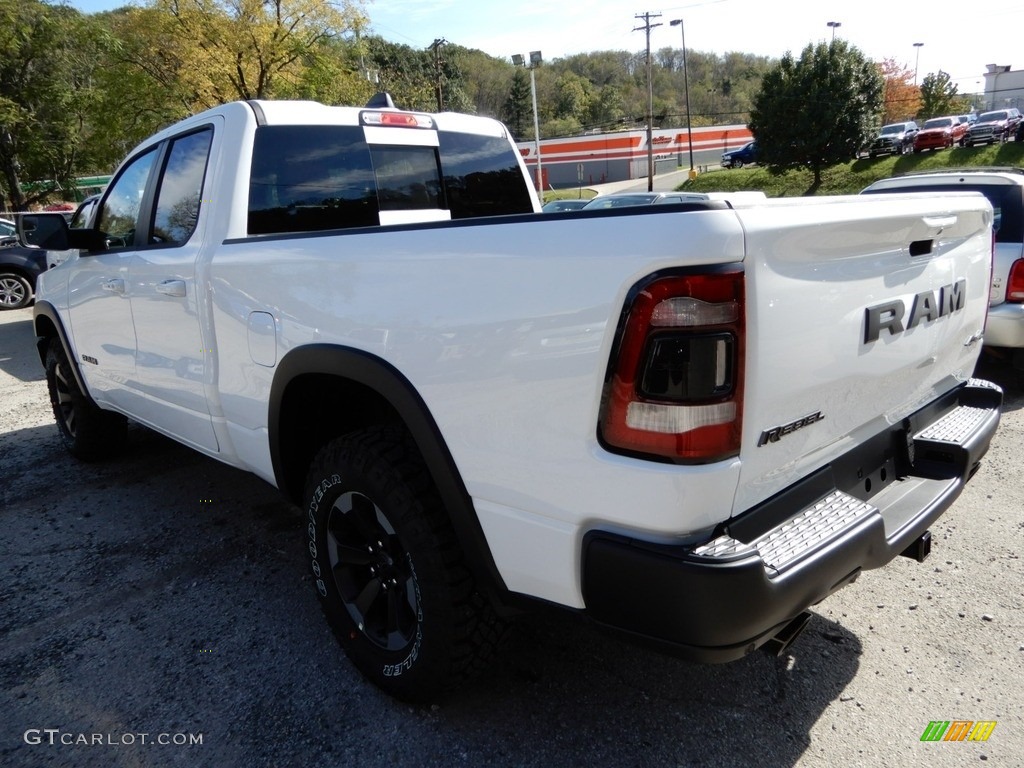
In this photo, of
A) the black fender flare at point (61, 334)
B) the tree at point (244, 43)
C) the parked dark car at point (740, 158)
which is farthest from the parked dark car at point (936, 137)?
the black fender flare at point (61, 334)

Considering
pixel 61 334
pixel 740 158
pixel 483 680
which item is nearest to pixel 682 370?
pixel 483 680

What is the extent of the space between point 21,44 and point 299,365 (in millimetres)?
33467

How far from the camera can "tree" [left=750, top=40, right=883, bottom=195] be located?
103 ft

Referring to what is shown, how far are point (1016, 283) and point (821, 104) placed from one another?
3008 centimetres

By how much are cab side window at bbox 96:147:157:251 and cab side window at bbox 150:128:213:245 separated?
0.75ft

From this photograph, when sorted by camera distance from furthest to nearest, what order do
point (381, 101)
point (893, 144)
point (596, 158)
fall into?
point (596, 158) < point (893, 144) < point (381, 101)

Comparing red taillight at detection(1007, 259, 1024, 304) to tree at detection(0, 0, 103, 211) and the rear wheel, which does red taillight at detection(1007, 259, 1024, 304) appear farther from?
tree at detection(0, 0, 103, 211)

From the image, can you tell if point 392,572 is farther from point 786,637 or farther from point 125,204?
point 125,204

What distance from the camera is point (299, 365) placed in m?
2.39

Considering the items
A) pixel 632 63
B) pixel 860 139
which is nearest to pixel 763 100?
pixel 860 139

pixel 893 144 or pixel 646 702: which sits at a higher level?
pixel 893 144

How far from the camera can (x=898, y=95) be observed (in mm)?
72062

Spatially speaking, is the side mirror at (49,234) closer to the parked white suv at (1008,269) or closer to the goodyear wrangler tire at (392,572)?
the goodyear wrangler tire at (392,572)

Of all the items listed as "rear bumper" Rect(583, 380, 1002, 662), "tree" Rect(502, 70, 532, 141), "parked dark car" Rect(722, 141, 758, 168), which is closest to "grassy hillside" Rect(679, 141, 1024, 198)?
"parked dark car" Rect(722, 141, 758, 168)
